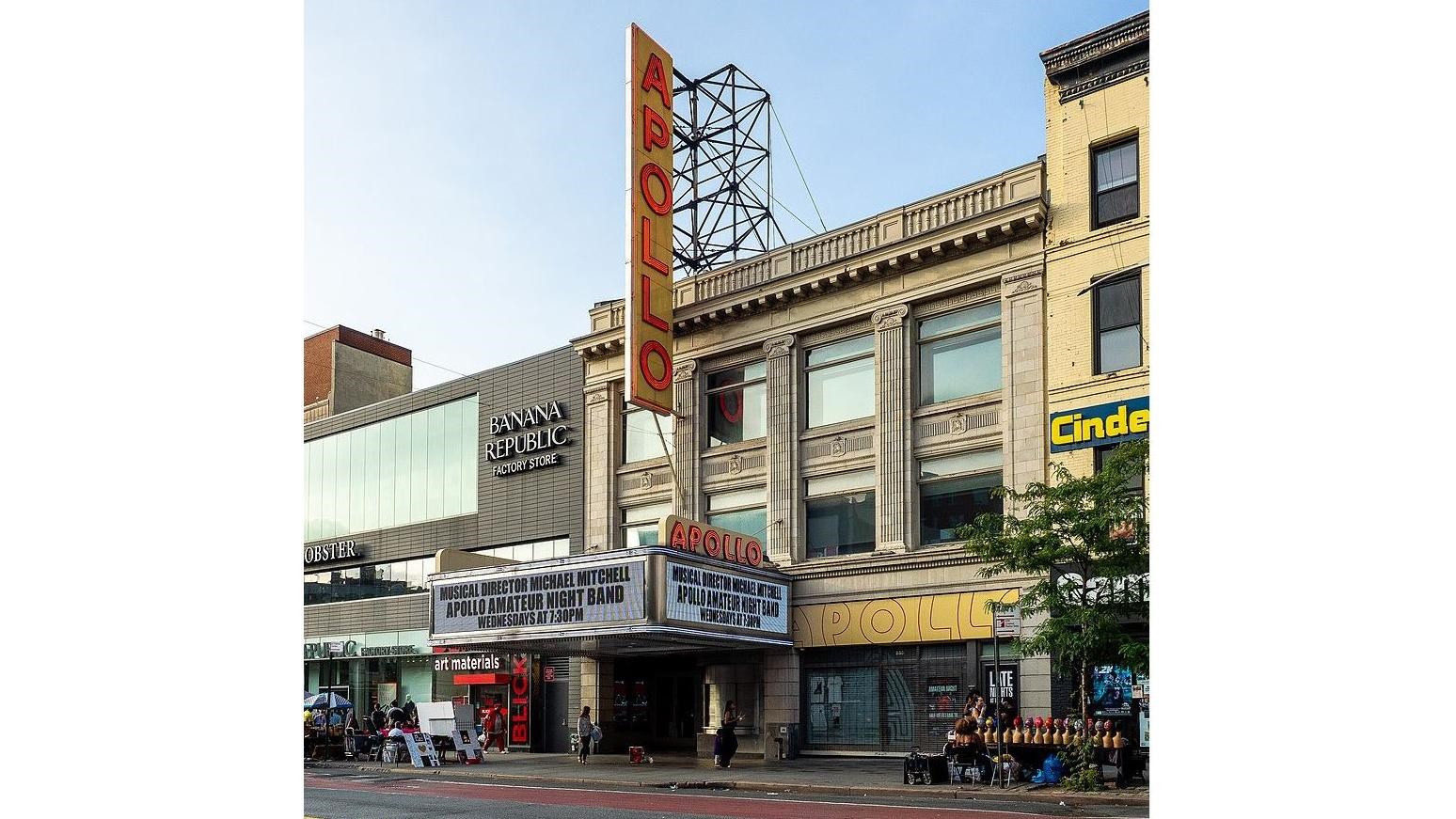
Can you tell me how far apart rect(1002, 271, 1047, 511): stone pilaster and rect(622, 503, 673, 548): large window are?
1144 centimetres

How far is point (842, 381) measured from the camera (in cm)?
3353

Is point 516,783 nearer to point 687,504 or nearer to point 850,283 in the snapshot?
point 687,504

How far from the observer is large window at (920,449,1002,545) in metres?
30.0

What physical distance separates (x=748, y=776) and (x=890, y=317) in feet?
39.2

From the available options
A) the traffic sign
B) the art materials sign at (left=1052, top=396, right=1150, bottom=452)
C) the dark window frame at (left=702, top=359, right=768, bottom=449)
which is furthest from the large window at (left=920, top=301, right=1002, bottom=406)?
the traffic sign

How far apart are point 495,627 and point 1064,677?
13.9 m

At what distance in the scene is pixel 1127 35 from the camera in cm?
2828

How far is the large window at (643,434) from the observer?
37.3 meters

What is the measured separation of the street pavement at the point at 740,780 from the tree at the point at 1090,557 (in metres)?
2.45

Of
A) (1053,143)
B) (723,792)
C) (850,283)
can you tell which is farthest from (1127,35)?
(723,792)

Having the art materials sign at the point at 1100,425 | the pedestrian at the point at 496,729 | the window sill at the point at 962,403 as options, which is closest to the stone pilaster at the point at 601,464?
the pedestrian at the point at 496,729

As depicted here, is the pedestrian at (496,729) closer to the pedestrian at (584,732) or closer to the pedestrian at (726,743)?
the pedestrian at (584,732)

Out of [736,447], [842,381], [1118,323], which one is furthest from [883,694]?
[1118,323]

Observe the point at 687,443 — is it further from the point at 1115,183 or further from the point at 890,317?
the point at 1115,183
